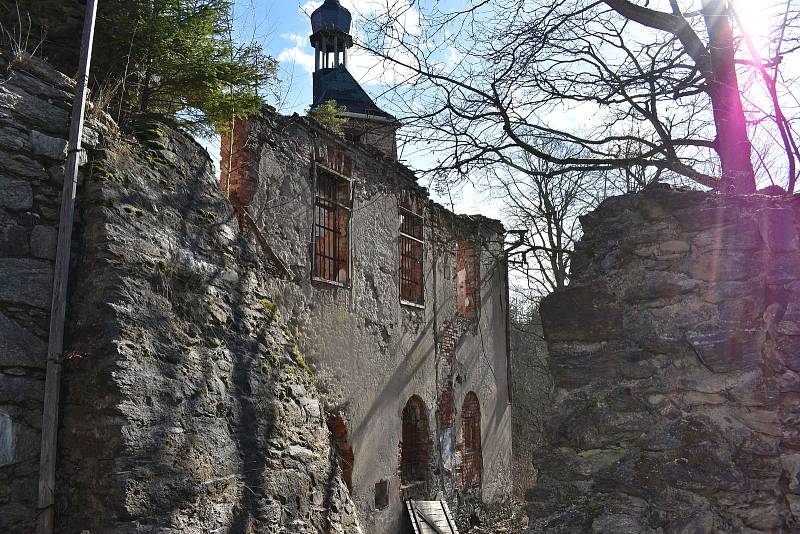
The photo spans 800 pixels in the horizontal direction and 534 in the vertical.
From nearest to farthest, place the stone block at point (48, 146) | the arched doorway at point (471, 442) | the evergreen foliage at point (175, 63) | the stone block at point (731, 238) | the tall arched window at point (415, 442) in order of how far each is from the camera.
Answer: the stone block at point (731, 238)
the stone block at point (48, 146)
the evergreen foliage at point (175, 63)
the tall arched window at point (415, 442)
the arched doorway at point (471, 442)

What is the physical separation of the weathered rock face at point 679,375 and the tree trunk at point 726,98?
248 cm

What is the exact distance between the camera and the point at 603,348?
3.70 meters

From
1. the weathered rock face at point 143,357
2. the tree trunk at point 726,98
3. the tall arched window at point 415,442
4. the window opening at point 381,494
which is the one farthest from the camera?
the tall arched window at point 415,442

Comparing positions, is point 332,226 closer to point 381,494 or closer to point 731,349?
point 381,494

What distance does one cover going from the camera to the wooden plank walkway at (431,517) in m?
9.07

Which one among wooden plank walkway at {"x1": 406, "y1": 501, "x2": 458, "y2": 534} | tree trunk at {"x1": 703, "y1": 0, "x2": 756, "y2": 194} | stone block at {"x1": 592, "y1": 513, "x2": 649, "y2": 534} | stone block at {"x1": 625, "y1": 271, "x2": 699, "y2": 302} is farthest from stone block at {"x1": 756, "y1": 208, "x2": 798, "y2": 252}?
wooden plank walkway at {"x1": 406, "y1": 501, "x2": 458, "y2": 534}

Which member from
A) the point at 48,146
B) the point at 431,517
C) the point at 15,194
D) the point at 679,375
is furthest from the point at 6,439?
the point at 431,517

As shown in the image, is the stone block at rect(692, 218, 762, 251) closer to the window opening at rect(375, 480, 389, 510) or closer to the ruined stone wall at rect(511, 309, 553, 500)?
the window opening at rect(375, 480, 389, 510)

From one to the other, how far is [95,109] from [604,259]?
10.9ft

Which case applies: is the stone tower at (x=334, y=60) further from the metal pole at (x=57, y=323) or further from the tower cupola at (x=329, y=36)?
the metal pole at (x=57, y=323)

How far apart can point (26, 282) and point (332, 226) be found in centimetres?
526

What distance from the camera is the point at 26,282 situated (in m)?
3.47

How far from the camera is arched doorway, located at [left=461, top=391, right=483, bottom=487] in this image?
11.3 meters

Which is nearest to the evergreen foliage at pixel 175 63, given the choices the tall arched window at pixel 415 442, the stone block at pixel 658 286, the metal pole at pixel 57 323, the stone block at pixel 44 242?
the metal pole at pixel 57 323
